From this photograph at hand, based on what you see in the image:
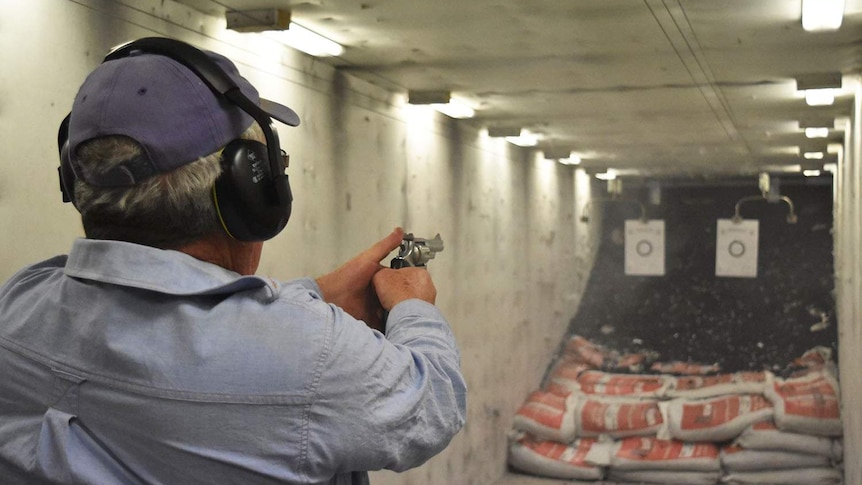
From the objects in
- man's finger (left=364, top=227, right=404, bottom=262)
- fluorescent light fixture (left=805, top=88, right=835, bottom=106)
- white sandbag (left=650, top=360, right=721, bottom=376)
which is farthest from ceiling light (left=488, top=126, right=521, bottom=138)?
man's finger (left=364, top=227, right=404, bottom=262)

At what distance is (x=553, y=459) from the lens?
15.2 feet

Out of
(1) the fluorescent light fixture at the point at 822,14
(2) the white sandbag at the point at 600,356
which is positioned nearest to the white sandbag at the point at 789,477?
(2) the white sandbag at the point at 600,356

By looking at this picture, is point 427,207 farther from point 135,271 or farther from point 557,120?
point 135,271

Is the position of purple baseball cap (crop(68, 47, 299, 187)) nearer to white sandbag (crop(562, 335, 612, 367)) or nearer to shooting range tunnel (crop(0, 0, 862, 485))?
shooting range tunnel (crop(0, 0, 862, 485))

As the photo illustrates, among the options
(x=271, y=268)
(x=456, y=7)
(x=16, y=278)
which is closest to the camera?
(x=16, y=278)

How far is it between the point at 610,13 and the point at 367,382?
1.74m

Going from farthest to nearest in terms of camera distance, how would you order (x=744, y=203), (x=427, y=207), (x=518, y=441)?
(x=744, y=203) → (x=518, y=441) → (x=427, y=207)

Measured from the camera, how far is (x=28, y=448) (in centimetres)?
84

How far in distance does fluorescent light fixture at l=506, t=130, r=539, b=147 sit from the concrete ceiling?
3.5 inches

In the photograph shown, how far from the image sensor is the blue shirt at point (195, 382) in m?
0.78

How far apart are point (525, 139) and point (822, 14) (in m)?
2.41

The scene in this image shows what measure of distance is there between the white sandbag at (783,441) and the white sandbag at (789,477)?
3.7 inches

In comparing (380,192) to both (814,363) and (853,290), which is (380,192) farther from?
(814,363)

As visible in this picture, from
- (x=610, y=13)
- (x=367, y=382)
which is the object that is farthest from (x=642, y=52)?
(x=367, y=382)
